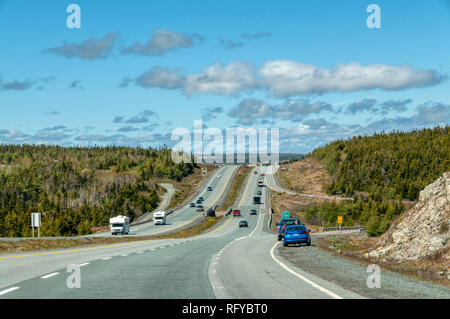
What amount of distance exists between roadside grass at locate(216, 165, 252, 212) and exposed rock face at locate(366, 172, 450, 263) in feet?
305

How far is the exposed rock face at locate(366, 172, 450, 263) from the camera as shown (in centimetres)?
2966

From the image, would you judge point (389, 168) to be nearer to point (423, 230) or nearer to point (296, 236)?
point (296, 236)

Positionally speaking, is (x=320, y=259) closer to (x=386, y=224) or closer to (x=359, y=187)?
(x=386, y=224)

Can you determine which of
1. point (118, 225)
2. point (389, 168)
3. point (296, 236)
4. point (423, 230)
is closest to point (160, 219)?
point (118, 225)

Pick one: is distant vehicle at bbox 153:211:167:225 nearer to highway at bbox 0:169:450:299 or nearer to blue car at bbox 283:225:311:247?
blue car at bbox 283:225:311:247

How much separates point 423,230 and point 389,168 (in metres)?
157

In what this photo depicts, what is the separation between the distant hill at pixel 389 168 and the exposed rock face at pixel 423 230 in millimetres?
118246

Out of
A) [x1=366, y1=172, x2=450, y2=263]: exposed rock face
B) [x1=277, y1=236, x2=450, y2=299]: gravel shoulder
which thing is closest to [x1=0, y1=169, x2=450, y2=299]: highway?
[x1=277, y1=236, x2=450, y2=299]: gravel shoulder

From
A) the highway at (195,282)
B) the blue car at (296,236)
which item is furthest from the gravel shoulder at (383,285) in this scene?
the blue car at (296,236)

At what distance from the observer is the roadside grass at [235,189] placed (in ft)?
437

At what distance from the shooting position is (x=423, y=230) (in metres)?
32.1

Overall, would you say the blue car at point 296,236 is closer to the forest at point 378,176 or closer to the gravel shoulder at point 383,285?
the gravel shoulder at point 383,285

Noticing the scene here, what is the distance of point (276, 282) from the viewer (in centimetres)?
1452
